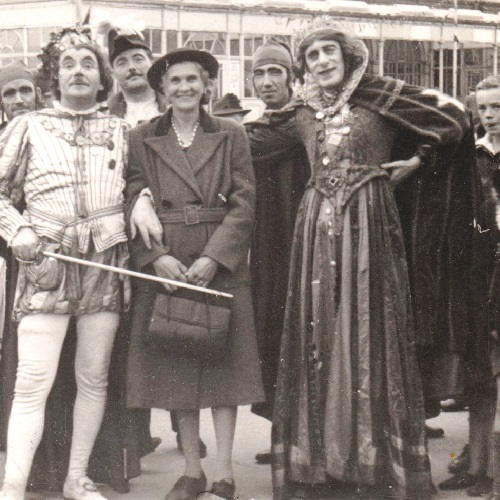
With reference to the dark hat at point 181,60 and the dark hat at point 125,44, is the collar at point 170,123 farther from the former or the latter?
the dark hat at point 125,44

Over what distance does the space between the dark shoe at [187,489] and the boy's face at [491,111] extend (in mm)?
2160

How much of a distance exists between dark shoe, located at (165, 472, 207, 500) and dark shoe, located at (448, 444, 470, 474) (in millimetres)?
1271

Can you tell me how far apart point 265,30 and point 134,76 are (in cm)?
913

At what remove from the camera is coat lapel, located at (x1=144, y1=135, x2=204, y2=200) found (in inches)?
166

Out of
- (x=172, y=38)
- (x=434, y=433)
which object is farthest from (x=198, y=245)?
(x=172, y=38)

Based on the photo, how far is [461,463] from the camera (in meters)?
4.65

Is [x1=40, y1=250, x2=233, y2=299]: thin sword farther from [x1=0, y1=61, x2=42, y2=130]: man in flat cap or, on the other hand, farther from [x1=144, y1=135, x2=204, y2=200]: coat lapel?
[x1=0, y1=61, x2=42, y2=130]: man in flat cap

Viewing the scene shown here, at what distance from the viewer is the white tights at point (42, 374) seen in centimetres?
409

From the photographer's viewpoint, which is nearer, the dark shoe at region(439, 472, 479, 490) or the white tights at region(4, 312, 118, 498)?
the white tights at region(4, 312, 118, 498)

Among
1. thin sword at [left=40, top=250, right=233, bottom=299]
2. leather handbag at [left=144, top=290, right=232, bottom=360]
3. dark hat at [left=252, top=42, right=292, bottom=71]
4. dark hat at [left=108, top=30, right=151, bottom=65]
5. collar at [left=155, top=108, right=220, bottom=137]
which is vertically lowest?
leather handbag at [left=144, top=290, right=232, bottom=360]

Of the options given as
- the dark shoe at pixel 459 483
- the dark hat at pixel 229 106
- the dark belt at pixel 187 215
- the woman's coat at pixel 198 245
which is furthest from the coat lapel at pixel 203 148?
the dark hat at pixel 229 106

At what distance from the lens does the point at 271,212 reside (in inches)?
190

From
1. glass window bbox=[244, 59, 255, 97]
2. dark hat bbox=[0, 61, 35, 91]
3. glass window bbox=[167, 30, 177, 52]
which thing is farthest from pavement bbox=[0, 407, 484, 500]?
glass window bbox=[244, 59, 255, 97]

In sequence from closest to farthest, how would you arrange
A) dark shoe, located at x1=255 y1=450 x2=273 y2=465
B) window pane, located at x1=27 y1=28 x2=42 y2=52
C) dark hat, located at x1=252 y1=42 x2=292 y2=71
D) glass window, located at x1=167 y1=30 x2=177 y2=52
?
dark shoe, located at x1=255 y1=450 x2=273 y2=465 < dark hat, located at x1=252 y1=42 x2=292 y2=71 < window pane, located at x1=27 y1=28 x2=42 y2=52 < glass window, located at x1=167 y1=30 x2=177 y2=52
